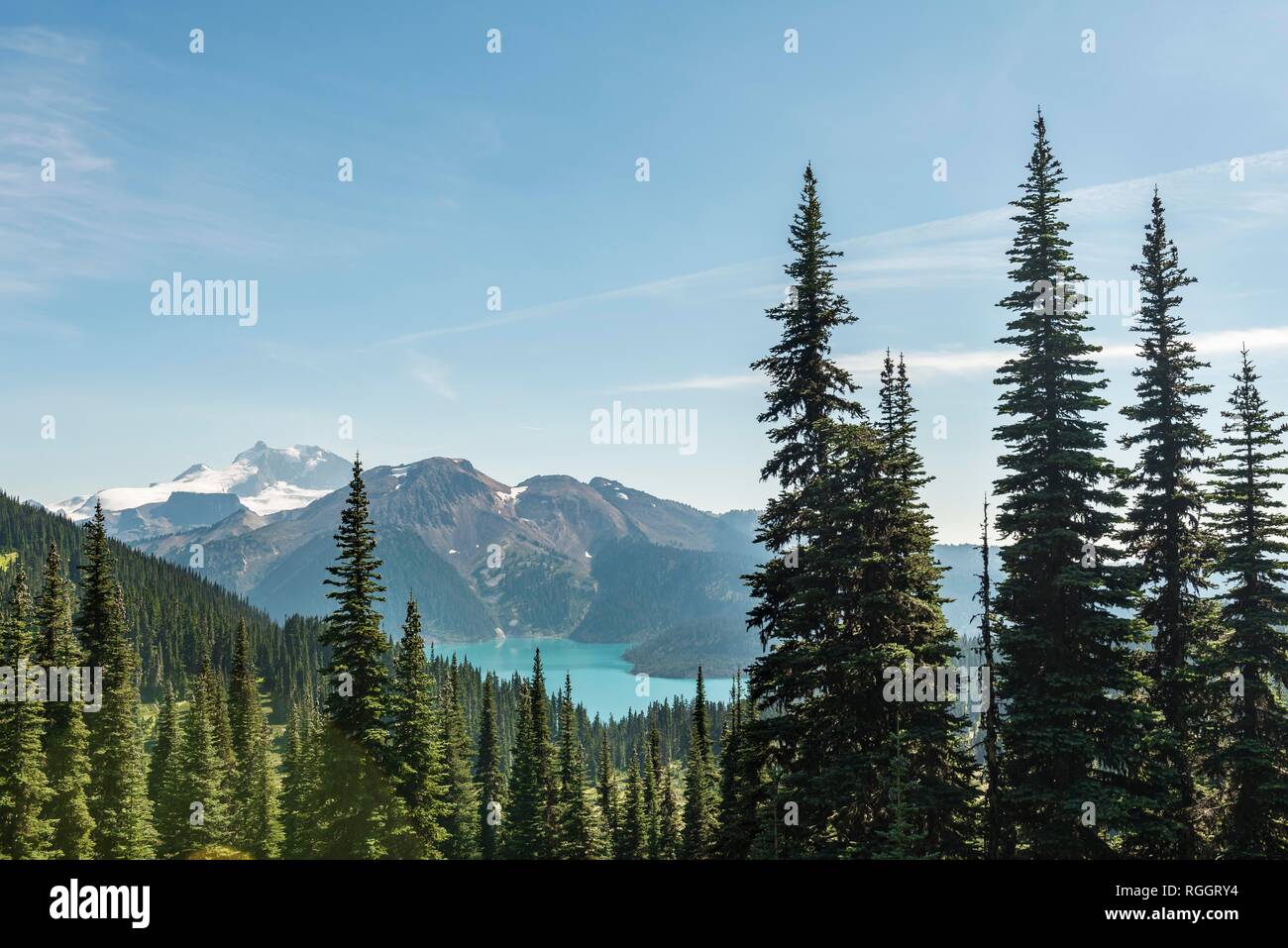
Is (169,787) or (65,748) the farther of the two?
(169,787)

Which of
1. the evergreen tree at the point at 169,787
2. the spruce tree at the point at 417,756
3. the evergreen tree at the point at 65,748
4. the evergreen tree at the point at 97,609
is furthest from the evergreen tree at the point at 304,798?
the evergreen tree at the point at 97,609

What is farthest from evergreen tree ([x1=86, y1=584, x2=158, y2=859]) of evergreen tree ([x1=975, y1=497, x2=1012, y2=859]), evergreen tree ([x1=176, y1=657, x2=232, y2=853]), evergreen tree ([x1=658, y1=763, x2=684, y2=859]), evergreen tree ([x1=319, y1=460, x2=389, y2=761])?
evergreen tree ([x1=975, y1=497, x2=1012, y2=859])

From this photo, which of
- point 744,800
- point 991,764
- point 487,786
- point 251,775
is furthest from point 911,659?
point 251,775

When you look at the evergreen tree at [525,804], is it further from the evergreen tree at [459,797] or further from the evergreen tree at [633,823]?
the evergreen tree at [633,823]

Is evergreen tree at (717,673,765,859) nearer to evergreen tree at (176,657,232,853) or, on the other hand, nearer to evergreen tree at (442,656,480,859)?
evergreen tree at (442,656,480,859)
